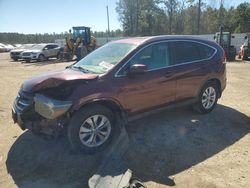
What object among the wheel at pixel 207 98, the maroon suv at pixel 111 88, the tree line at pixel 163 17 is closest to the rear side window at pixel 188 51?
the maroon suv at pixel 111 88

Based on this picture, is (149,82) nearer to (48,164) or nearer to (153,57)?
(153,57)

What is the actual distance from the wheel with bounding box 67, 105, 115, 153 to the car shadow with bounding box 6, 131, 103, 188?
6.9 inches

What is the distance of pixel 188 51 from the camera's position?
6.05 metres

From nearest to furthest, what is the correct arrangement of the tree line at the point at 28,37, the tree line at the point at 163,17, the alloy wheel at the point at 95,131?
the alloy wheel at the point at 95,131
the tree line at the point at 163,17
the tree line at the point at 28,37

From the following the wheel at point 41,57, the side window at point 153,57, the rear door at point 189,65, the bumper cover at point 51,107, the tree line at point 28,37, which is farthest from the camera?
the tree line at point 28,37

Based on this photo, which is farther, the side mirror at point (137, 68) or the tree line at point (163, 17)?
the tree line at point (163, 17)

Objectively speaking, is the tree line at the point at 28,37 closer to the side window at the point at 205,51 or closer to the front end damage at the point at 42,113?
the side window at the point at 205,51

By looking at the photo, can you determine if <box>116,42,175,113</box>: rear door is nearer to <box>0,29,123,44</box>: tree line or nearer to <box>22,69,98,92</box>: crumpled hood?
<box>22,69,98,92</box>: crumpled hood

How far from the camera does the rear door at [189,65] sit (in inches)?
227

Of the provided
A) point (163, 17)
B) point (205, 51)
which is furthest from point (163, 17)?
point (205, 51)

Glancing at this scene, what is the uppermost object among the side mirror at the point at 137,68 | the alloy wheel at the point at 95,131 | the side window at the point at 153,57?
the side window at the point at 153,57

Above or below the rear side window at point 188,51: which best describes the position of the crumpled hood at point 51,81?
below

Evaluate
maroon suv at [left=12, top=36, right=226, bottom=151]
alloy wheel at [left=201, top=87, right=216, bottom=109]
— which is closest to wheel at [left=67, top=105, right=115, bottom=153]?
maroon suv at [left=12, top=36, right=226, bottom=151]

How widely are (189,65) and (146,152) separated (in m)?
2.19
